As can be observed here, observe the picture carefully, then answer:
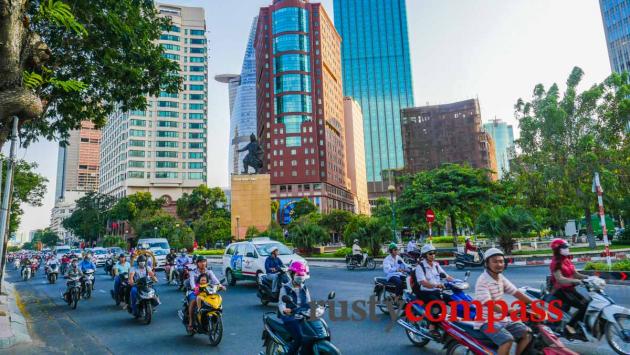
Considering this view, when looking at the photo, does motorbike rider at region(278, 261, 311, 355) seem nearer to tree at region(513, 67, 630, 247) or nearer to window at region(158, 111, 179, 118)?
tree at region(513, 67, 630, 247)

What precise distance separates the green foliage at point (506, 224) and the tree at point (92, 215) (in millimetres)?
87101

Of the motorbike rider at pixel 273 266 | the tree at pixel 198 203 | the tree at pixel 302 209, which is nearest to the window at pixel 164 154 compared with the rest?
the tree at pixel 198 203

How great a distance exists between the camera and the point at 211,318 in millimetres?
7305

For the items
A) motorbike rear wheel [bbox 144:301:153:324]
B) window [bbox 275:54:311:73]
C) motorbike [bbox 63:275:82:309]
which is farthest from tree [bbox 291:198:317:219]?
motorbike rear wheel [bbox 144:301:153:324]

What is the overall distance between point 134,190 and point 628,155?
89374 millimetres

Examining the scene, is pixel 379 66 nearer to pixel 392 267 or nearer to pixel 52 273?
pixel 52 273

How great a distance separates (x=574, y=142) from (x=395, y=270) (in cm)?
2355

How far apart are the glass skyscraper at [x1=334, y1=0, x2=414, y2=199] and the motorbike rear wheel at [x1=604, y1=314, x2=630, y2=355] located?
16025 centimetres

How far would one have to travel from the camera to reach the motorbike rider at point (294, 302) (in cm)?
490

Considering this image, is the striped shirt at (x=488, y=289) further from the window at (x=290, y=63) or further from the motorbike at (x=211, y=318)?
the window at (x=290, y=63)

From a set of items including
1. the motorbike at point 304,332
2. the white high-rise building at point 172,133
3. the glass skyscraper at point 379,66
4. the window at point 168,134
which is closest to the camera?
the motorbike at point 304,332

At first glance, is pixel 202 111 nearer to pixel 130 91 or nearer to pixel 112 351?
pixel 130 91

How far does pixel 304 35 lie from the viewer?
102312mm

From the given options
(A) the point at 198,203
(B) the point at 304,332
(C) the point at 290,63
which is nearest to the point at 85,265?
(B) the point at 304,332
